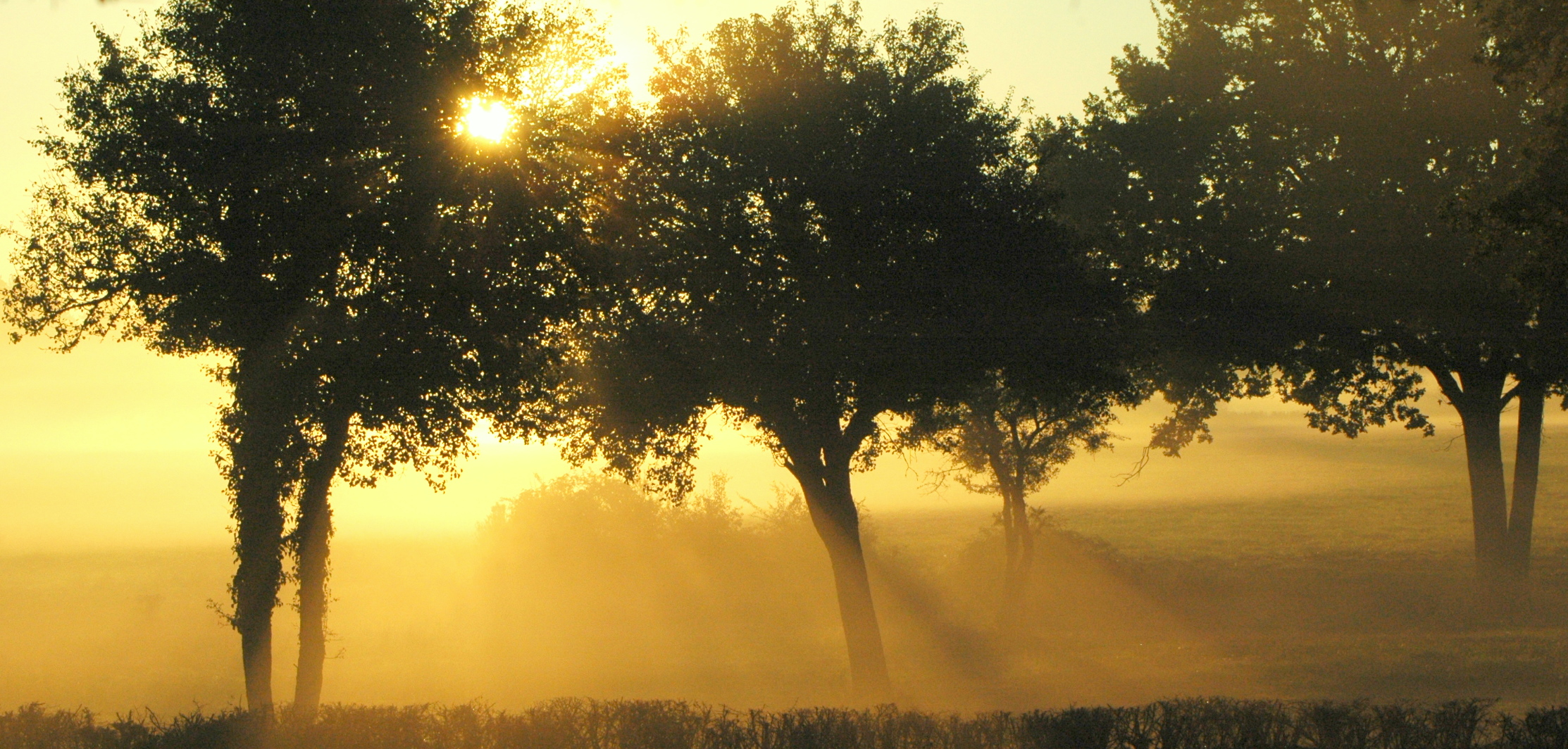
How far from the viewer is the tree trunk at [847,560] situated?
904 inches

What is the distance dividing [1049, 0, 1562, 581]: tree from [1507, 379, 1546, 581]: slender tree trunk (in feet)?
0.19

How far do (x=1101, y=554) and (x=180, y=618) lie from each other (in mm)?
46880

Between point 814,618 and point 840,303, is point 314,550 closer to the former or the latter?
point 840,303

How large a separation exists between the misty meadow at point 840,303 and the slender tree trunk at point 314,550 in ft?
0.28

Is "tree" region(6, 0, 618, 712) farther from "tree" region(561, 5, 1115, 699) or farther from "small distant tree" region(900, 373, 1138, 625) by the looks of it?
"small distant tree" region(900, 373, 1138, 625)

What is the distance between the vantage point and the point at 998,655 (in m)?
31.3

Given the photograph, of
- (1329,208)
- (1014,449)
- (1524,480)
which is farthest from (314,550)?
(1524,480)

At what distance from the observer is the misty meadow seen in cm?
1766

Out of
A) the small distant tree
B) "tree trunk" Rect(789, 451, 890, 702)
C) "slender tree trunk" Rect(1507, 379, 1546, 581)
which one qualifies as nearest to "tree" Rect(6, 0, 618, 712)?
"tree trunk" Rect(789, 451, 890, 702)

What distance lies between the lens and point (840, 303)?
21000 mm

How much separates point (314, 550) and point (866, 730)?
13.6 meters

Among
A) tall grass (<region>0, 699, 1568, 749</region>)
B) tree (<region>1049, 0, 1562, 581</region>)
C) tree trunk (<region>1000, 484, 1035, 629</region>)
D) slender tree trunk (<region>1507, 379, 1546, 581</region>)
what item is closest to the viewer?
tall grass (<region>0, 699, 1568, 749</region>)

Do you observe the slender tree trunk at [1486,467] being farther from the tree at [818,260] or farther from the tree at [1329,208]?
the tree at [818,260]

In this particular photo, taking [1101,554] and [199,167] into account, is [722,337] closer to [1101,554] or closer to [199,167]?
[199,167]
